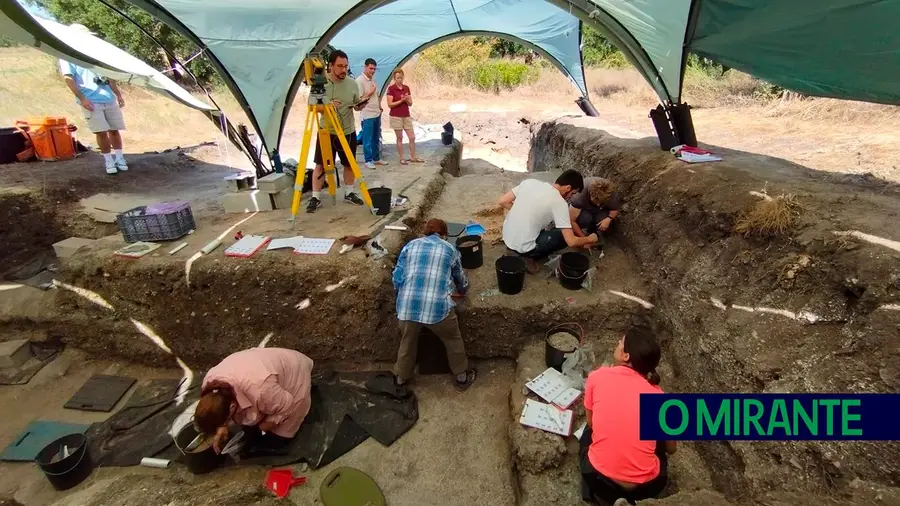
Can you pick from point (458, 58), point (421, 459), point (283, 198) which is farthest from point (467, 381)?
point (458, 58)

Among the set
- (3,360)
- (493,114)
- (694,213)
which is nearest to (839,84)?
(694,213)

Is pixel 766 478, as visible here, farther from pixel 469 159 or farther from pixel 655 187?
pixel 469 159

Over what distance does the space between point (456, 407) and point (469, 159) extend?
8.96 meters

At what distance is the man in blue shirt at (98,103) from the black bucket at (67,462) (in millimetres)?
4954

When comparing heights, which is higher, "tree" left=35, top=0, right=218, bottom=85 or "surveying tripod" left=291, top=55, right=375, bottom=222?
"tree" left=35, top=0, right=218, bottom=85

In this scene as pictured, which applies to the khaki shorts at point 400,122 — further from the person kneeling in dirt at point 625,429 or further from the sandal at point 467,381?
the person kneeling in dirt at point 625,429

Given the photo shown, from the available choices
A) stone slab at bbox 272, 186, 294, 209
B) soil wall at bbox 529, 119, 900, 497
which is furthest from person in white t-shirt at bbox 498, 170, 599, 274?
stone slab at bbox 272, 186, 294, 209

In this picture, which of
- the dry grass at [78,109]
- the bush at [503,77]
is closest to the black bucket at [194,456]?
the dry grass at [78,109]

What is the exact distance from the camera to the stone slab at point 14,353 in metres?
4.40

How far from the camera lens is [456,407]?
388 centimetres

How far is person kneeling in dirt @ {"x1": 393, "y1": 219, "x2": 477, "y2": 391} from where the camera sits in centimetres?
360

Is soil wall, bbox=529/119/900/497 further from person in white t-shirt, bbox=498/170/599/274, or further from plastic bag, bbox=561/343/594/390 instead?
person in white t-shirt, bbox=498/170/599/274

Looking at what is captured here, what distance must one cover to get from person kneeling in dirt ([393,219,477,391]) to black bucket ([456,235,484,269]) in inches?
29.0

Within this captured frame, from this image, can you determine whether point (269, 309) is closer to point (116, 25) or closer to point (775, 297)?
point (775, 297)
